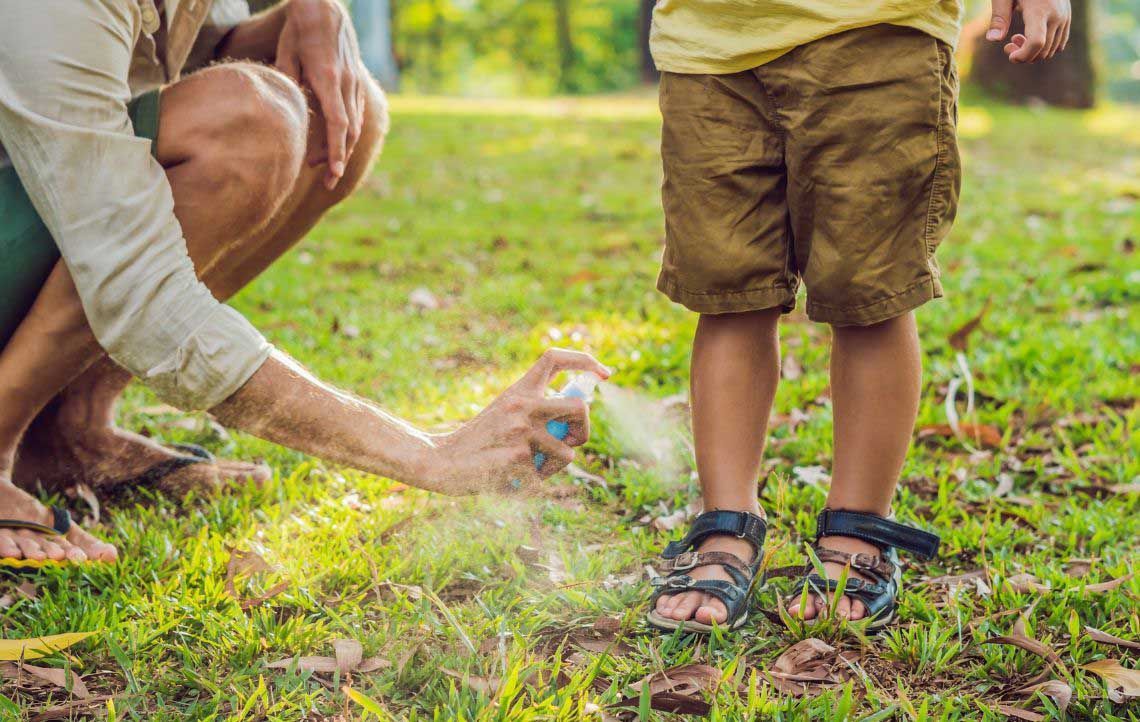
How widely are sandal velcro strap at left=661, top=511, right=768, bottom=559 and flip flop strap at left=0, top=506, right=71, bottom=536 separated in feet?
3.38

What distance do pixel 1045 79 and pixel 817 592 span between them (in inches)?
448

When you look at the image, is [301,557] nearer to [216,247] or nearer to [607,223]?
[216,247]

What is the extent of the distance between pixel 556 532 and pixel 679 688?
1.78 ft

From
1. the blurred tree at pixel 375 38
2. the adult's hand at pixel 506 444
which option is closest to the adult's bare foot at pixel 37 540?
the adult's hand at pixel 506 444

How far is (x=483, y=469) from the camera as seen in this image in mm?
1479

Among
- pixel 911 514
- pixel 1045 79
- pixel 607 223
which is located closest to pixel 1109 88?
pixel 1045 79

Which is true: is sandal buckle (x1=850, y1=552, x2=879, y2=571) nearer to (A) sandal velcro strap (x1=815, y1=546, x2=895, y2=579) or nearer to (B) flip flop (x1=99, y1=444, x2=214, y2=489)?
(A) sandal velcro strap (x1=815, y1=546, x2=895, y2=579)

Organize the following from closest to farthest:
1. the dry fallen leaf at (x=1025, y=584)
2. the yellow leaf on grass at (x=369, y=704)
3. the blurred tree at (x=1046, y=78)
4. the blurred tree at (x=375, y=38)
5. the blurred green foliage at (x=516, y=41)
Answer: the yellow leaf on grass at (x=369, y=704), the dry fallen leaf at (x=1025, y=584), the blurred tree at (x=1046, y=78), the blurred tree at (x=375, y=38), the blurred green foliage at (x=516, y=41)

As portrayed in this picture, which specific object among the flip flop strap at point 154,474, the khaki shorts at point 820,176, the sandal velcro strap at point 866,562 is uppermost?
the khaki shorts at point 820,176

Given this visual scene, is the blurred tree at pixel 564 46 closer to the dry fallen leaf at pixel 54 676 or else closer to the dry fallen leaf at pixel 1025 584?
the dry fallen leaf at pixel 1025 584

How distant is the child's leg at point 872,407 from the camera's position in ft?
5.97

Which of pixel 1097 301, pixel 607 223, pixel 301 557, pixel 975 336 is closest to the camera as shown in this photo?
pixel 301 557

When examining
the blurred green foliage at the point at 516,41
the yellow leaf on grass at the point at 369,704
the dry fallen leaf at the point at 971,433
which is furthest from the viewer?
the blurred green foliage at the point at 516,41

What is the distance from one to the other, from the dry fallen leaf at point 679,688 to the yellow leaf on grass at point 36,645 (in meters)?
0.79
